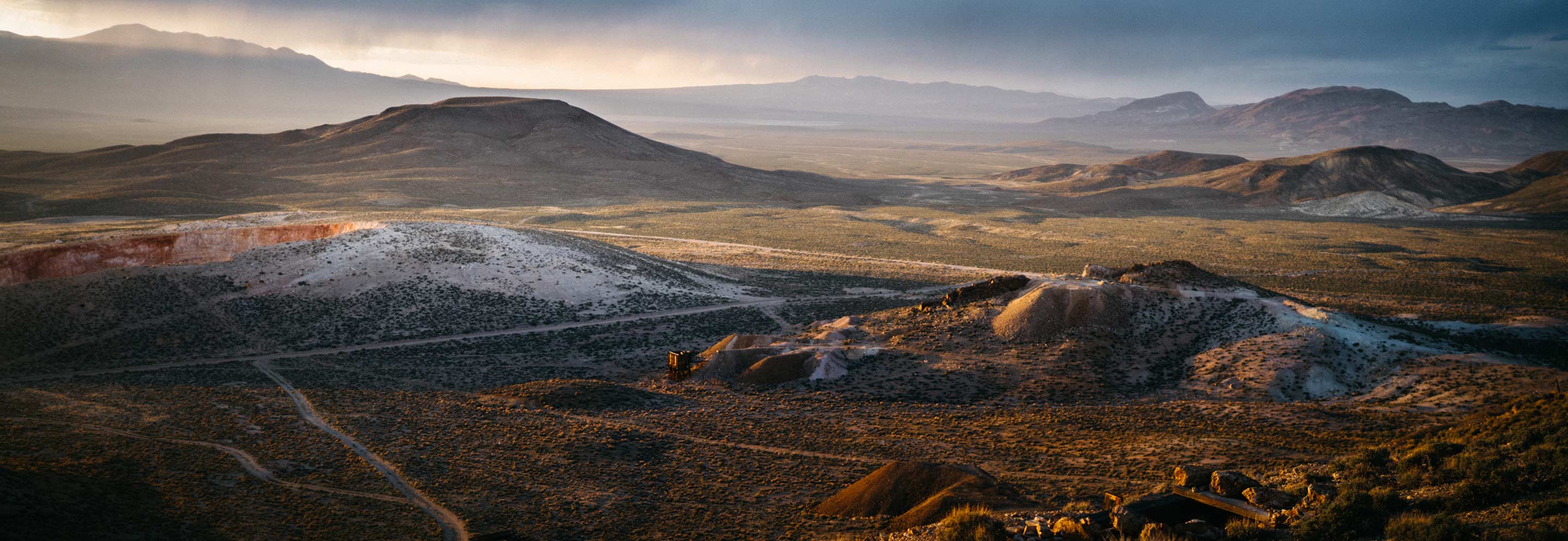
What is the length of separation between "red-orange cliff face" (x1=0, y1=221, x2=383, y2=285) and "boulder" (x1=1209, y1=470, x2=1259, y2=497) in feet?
106

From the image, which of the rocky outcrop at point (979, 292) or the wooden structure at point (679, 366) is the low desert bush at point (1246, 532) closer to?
the wooden structure at point (679, 366)

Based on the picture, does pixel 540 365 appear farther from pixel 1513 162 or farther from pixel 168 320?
pixel 1513 162

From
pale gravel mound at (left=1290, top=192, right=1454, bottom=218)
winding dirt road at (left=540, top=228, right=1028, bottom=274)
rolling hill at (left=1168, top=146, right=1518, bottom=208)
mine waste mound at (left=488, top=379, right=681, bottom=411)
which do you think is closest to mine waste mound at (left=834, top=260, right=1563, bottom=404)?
mine waste mound at (left=488, top=379, right=681, bottom=411)

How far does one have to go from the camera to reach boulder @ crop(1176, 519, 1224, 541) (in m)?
9.45

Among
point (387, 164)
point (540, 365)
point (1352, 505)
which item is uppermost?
point (387, 164)

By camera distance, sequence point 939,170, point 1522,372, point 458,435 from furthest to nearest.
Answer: point 939,170
point 1522,372
point 458,435

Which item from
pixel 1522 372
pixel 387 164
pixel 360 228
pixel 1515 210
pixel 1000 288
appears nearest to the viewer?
pixel 1522 372

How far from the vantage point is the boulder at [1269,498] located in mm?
10562

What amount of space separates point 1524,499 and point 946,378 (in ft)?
41.6

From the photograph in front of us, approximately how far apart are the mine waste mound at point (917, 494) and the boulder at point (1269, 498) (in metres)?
3.05

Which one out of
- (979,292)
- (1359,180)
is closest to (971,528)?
(979,292)

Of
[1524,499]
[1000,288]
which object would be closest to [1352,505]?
[1524,499]

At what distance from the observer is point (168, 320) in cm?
2508

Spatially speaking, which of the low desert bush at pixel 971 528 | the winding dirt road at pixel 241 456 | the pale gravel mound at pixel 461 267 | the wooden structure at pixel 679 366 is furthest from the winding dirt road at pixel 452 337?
the low desert bush at pixel 971 528
